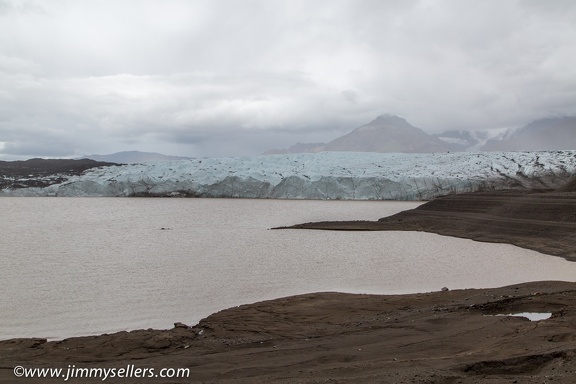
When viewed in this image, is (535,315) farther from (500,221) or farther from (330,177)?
(330,177)

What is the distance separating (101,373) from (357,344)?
2834 millimetres

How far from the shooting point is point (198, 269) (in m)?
12.5

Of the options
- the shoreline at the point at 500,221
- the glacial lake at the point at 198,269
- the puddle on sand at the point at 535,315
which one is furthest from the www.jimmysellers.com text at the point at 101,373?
the shoreline at the point at 500,221

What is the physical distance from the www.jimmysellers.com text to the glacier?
132 feet

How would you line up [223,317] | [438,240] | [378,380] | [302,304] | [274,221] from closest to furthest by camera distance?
1. [378,380]
2. [223,317]
3. [302,304]
4. [438,240]
5. [274,221]

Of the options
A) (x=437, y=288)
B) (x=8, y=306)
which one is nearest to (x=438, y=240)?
(x=437, y=288)

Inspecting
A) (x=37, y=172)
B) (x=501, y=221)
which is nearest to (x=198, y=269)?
(x=501, y=221)

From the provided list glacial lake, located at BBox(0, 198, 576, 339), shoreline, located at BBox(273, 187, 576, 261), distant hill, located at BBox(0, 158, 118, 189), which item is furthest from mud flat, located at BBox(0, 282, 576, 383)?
distant hill, located at BBox(0, 158, 118, 189)

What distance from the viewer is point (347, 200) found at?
4688cm

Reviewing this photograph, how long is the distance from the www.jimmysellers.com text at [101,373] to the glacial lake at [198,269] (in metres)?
2.18

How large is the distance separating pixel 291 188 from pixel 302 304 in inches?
1475

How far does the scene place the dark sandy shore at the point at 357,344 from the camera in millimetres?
4602

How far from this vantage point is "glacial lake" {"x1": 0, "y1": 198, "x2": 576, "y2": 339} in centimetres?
835

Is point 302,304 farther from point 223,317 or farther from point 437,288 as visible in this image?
point 437,288
